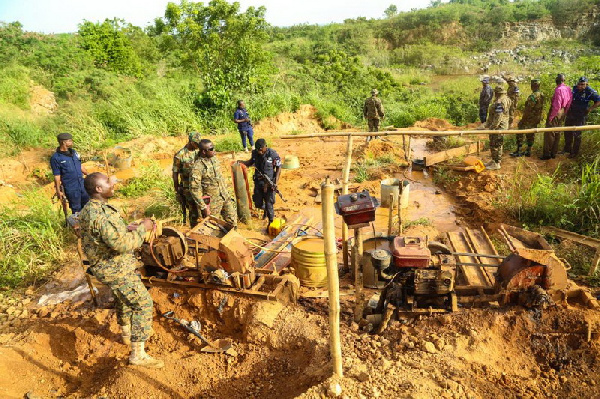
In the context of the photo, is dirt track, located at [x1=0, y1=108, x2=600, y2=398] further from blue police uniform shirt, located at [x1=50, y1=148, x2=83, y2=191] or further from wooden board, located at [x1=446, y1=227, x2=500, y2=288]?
blue police uniform shirt, located at [x1=50, y1=148, x2=83, y2=191]

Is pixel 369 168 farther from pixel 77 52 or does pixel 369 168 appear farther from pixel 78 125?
pixel 77 52

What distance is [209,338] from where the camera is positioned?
14.6 ft

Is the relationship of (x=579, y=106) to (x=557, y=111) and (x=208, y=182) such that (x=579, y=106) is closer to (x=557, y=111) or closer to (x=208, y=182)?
(x=557, y=111)

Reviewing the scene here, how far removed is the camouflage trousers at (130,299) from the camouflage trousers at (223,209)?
2058 millimetres

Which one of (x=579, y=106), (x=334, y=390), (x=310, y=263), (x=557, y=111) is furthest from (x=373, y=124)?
(x=334, y=390)

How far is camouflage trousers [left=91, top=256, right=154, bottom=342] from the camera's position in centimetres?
372

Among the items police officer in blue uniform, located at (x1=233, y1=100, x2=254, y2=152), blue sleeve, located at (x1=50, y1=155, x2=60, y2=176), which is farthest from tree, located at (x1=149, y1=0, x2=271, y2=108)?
blue sleeve, located at (x1=50, y1=155, x2=60, y2=176)

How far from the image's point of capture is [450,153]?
389 inches

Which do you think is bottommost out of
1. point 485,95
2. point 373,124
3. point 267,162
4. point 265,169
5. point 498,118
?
point 265,169

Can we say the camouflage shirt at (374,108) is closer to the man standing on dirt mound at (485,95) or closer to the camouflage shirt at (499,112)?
the man standing on dirt mound at (485,95)

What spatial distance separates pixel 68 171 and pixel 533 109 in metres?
9.37

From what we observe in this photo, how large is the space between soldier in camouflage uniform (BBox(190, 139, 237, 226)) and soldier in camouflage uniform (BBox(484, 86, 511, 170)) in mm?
6080

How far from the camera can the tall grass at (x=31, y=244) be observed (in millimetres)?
5754

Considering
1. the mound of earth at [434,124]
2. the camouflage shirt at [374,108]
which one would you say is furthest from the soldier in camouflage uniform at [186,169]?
the mound of earth at [434,124]
